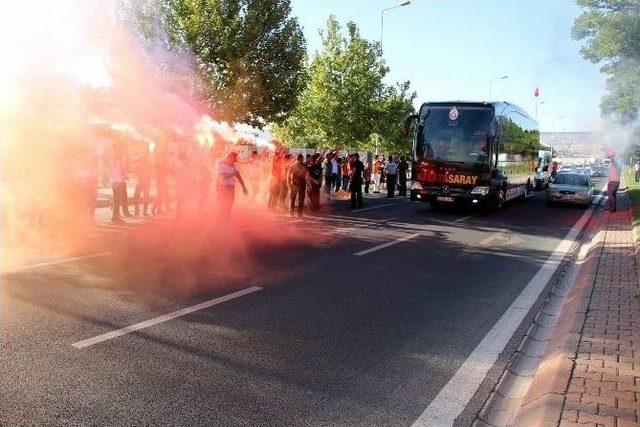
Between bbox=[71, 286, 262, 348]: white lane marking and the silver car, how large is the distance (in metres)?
16.6

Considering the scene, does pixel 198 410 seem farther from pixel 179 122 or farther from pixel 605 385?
pixel 179 122

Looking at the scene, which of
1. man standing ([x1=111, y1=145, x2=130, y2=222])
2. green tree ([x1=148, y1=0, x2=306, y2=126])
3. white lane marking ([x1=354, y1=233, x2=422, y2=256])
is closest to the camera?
white lane marking ([x1=354, y1=233, x2=422, y2=256])

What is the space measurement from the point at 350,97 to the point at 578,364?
126 ft

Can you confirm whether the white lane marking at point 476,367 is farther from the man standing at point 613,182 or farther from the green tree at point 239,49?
the green tree at point 239,49

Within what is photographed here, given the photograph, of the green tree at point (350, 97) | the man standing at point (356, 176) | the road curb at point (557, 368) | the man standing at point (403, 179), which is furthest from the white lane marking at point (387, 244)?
the green tree at point (350, 97)

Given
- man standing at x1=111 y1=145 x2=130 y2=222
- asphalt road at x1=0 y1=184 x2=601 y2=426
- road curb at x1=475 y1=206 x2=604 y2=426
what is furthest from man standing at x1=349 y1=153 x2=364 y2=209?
road curb at x1=475 y1=206 x2=604 y2=426

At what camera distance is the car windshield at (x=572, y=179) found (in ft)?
69.1

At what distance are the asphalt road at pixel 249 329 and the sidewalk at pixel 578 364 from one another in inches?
19.1

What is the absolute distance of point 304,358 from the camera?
4.56m

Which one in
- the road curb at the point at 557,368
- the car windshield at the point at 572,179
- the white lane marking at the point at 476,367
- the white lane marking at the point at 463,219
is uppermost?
the car windshield at the point at 572,179

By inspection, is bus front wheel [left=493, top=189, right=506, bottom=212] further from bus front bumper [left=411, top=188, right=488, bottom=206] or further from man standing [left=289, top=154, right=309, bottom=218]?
man standing [left=289, top=154, right=309, bottom=218]

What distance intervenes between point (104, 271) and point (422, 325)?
4459mm

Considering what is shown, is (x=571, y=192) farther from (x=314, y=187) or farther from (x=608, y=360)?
(x=608, y=360)

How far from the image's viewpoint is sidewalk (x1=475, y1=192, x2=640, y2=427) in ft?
11.5
